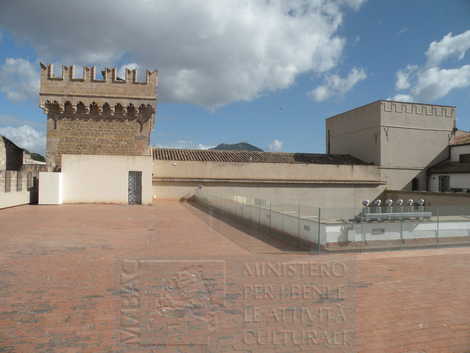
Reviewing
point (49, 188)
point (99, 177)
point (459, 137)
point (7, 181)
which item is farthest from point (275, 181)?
point (459, 137)

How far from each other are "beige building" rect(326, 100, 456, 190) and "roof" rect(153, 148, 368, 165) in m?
2.08

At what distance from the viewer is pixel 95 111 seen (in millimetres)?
23828

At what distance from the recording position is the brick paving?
401 cm

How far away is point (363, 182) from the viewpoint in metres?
28.4

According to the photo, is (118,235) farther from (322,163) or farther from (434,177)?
(434,177)

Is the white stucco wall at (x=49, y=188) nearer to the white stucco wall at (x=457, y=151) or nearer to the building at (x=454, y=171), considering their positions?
the building at (x=454, y=171)

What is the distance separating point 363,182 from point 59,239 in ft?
79.3

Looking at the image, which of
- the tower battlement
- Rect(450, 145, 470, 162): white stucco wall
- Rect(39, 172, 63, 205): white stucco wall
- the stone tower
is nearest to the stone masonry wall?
the stone tower

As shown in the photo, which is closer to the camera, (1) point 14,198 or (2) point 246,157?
(1) point 14,198

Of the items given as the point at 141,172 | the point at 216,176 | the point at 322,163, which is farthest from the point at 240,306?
the point at 322,163

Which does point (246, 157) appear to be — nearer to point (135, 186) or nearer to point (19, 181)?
point (135, 186)

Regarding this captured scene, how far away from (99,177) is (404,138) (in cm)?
2370

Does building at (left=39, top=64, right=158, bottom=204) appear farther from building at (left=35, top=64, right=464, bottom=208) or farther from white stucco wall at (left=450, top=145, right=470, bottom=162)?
white stucco wall at (left=450, top=145, right=470, bottom=162)

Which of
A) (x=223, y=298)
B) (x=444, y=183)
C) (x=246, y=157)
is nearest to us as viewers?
(x=223, y=298)
